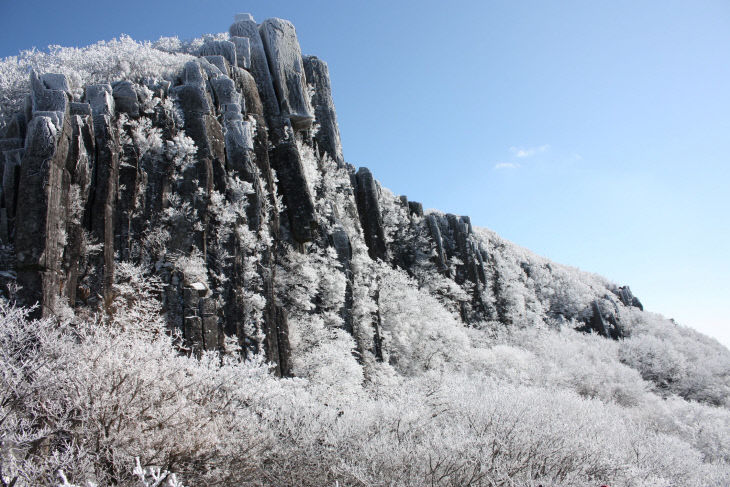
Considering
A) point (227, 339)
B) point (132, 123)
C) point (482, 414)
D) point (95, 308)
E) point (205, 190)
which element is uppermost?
point (132, 123)

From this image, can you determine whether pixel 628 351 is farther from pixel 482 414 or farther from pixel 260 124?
pixel 260 124

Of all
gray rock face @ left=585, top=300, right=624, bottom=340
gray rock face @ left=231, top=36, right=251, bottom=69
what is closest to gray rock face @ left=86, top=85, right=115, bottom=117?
gray rock face @ left=231, top=36, right=251, bottom=69

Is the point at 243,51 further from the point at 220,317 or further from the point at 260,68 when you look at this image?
the point at 220,317

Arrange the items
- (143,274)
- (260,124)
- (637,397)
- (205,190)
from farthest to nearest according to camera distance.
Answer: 1. (637,397)
2. (260,124)
3. (205,190)
4. (143,274)

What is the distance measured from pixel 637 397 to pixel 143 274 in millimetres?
45324

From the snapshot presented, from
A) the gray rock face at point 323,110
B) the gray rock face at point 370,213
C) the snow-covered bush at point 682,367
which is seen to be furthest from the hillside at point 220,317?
the snow-covered bush at point 682,367

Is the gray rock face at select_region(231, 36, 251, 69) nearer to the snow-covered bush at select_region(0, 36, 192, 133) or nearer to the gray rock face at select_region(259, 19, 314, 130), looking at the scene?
the gray rock face at select_region(259, 19, 314, 130)

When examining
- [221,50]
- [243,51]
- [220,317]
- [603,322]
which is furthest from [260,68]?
[603,322]

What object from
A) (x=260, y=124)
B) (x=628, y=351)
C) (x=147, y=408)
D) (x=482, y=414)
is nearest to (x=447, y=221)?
(x=628, y=351)

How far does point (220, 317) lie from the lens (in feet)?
67.3

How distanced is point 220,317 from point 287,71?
66.6ft

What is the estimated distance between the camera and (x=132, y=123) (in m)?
20.0

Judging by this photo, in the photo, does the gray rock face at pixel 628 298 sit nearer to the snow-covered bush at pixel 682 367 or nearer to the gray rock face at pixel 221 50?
the snow-covered bush at pixel 682 367

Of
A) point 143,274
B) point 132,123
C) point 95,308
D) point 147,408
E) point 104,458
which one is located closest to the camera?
point 104,458
